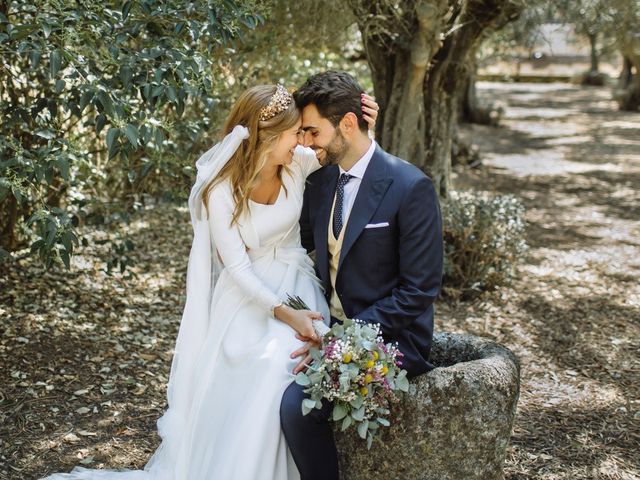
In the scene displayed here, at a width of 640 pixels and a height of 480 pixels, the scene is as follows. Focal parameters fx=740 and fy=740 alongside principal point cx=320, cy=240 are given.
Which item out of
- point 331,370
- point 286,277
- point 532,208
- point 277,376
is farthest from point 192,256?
point 532,208

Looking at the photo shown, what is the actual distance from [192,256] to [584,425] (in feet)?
8.10

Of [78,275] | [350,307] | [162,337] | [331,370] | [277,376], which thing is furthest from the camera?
[78,275]

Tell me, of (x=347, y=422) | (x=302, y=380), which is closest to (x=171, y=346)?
(x=302, y=380)

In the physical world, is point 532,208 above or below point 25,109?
below

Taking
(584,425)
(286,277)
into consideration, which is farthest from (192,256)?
(584,425)

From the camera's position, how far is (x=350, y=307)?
3.27 m

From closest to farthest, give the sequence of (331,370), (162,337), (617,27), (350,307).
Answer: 1. (331,370)
2. (350,307)
3. (162,337)
4. (617,27)

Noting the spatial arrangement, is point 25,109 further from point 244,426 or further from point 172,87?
point 244,426

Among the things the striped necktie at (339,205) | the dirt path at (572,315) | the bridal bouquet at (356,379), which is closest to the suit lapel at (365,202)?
the striped necktie at (339,205)

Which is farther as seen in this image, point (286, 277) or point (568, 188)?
point (568, 188)

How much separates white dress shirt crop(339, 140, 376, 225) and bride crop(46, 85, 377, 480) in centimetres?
21

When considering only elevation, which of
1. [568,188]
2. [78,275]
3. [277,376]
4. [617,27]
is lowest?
[568,188]

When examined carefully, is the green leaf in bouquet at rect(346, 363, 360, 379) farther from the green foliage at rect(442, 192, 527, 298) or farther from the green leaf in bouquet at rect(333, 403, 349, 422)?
the green foliage at rect(442, 192, 527, 298)

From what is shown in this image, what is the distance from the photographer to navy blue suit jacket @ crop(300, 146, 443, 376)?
3.07m
